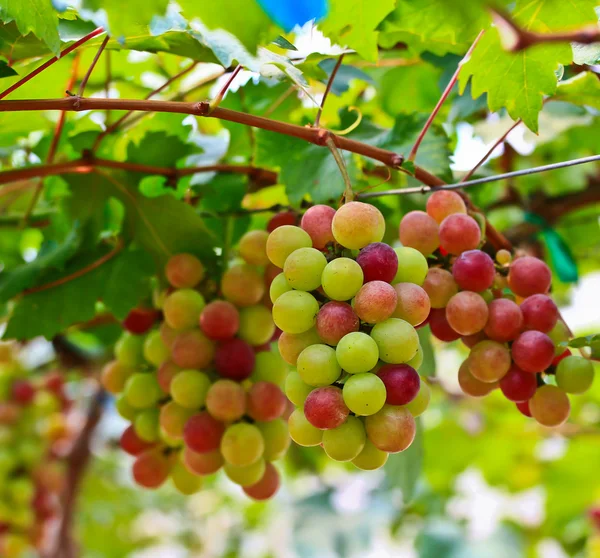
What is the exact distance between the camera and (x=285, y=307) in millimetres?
628

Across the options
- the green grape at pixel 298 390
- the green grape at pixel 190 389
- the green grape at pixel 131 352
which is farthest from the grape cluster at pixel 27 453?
the green grape at pixel 298 390

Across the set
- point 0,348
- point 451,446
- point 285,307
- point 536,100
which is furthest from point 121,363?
point 451,446

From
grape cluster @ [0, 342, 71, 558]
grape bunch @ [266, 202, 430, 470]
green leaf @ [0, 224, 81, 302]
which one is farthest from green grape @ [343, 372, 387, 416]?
grape cluster @ [0, 342, 71, 558]

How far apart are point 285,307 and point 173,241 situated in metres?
0.41

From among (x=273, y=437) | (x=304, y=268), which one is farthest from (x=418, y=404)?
(x=273, y=437)

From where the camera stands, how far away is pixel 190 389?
2.88 ft

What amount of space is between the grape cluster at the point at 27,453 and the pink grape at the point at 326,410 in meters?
1.40

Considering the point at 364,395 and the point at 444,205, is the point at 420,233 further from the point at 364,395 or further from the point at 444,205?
the point at 364,395

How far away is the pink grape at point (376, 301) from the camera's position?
A: 60 centimetres

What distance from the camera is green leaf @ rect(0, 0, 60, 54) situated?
0.67 meters

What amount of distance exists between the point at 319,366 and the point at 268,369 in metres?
0.33

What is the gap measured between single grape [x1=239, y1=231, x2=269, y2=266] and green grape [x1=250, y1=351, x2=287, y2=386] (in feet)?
0.44

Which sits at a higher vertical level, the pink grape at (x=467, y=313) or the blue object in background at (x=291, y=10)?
the blue object in background at (x=291, y=10)

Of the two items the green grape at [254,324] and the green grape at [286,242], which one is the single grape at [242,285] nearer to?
the green grape at [254,324]
